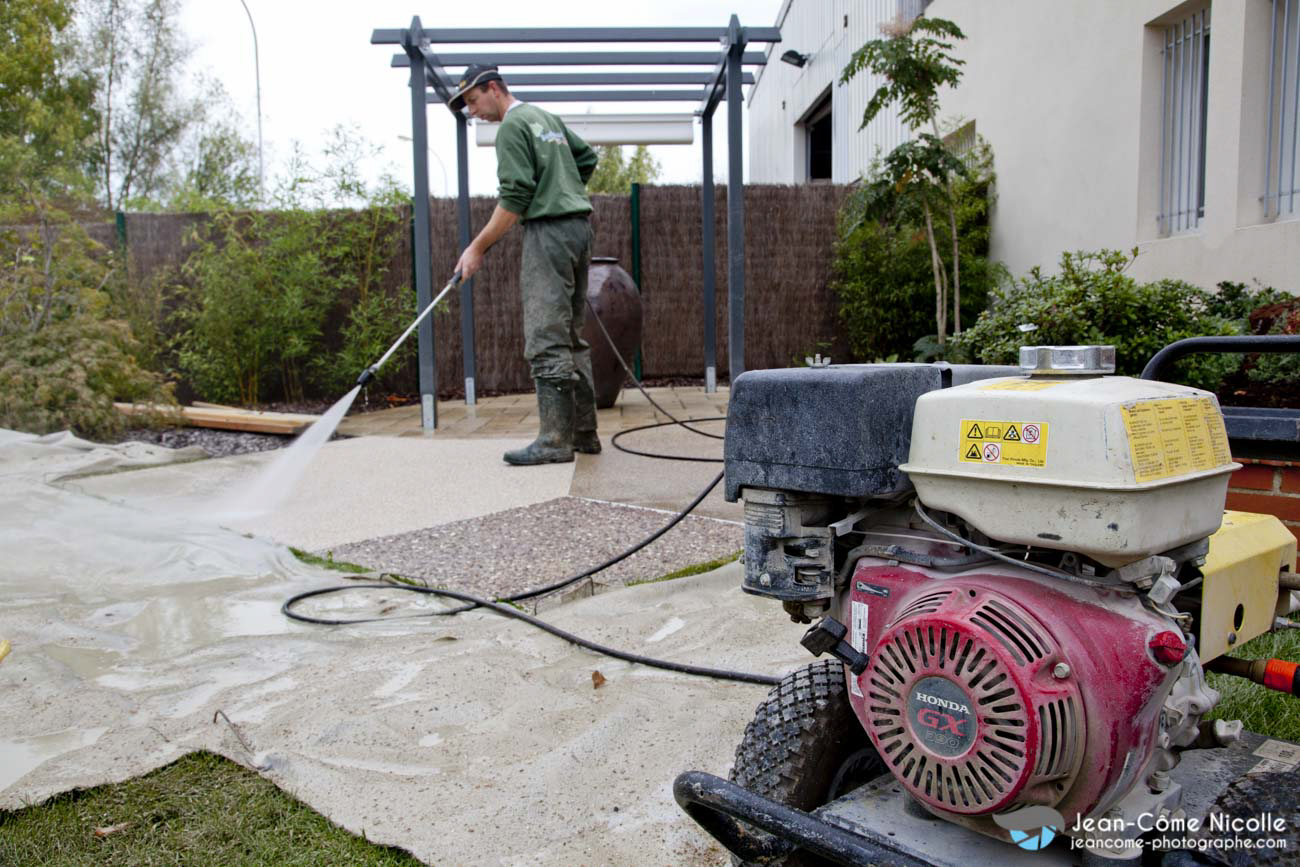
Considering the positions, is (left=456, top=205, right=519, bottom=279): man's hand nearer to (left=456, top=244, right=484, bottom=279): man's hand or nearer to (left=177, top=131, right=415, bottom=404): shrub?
(left=456, top=244, right=484, bottom=279): man's hand

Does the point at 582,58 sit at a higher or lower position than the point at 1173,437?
higher

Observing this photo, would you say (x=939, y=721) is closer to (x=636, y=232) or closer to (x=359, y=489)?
(x=359, y=489)

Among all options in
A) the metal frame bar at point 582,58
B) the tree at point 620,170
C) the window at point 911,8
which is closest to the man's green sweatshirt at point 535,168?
the metal frame bar at point 582,58

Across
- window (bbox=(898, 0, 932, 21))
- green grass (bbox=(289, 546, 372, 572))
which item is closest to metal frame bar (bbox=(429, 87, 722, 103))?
window (bbox=(898, 0, 932, 21))

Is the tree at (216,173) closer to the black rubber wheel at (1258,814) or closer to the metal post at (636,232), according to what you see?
the metal post at (636,232)

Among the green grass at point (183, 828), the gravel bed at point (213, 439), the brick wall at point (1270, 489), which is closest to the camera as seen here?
the green grass at point (183, 828)

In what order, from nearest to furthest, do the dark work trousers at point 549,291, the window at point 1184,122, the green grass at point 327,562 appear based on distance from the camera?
1. the green grass at point 327,562
2. the dark work trousers at point 549,291
3. the window at point 1184,122

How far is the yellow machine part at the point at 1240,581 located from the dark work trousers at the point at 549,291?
3476 mm

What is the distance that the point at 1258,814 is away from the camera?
46.3 inches

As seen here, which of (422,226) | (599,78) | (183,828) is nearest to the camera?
(183,828)

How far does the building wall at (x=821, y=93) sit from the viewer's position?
1014cm

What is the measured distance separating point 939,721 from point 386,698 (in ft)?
4.56

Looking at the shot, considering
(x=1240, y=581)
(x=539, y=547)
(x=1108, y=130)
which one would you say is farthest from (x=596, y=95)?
(x=1240, y=581)

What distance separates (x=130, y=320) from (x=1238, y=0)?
25.2ft
